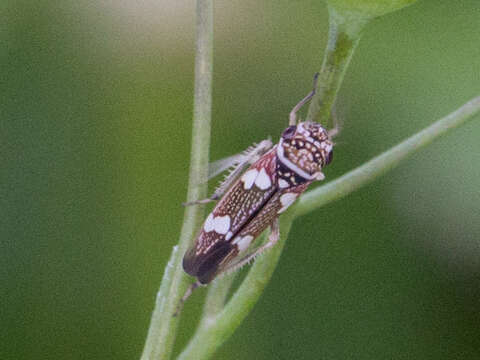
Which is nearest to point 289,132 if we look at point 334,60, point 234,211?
point 234,211

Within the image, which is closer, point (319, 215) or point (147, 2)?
point (319, 215)

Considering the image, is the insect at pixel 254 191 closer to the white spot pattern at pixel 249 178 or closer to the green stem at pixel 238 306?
the white spot pattern at pixel 249 178

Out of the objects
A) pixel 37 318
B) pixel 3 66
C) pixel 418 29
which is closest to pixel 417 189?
pixel 418 29

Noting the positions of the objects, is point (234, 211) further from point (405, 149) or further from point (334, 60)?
point (334, 60)

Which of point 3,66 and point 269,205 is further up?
point 3,66

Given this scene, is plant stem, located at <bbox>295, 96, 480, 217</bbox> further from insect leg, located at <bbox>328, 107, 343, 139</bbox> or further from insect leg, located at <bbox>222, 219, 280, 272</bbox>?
insect leg, located at <bbox>328, 107, 343, 139</bbox>

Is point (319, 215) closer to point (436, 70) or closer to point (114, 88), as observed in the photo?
point (436, 70)
